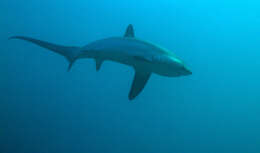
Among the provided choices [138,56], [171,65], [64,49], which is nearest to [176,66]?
[171,65]

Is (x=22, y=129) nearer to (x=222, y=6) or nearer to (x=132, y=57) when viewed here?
(x=132, y=57)

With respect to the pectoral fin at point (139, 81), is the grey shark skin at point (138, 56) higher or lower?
higher

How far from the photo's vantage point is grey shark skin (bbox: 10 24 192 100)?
4938 millimetres

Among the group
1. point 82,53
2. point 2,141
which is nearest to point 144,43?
point 82,53

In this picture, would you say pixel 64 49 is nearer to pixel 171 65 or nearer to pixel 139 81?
pixel 139 81

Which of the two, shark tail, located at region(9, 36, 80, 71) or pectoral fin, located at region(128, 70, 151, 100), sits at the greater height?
shark tail, located at region(9, 36, 80, 71)

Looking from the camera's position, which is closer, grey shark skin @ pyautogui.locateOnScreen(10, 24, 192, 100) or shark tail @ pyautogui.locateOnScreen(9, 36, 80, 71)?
grey shark skin @ pyautogui.locateOnScreen(10, 24, 192, 100)

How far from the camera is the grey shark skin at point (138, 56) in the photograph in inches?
194

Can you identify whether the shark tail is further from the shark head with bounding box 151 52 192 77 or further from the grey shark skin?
the shark head with bounding box 151 52 192 77

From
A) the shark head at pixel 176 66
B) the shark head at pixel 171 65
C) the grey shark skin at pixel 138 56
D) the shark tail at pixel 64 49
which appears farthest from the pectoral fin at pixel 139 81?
the shark tail at pixel 64 49

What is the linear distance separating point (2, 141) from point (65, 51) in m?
13.2

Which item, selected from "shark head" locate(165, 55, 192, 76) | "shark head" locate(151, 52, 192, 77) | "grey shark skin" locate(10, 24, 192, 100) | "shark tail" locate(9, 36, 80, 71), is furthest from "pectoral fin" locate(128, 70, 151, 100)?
"shark tail" locate(9, 36, 80, 71)

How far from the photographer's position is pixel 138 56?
515 cm

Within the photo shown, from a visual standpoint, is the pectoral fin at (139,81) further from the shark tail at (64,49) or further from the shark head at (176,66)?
the shark tail at (64,49)
